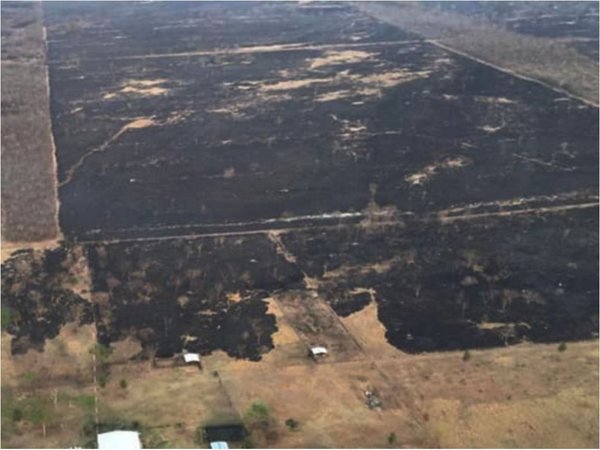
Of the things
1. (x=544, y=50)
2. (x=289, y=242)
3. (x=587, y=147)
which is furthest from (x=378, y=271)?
(x=544, y=50)

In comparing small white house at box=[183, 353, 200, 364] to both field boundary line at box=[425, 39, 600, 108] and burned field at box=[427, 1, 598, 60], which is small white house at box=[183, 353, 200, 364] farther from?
burned field at box=[427, 1, 598, 60]

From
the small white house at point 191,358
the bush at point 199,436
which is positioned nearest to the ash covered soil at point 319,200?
the small white house at point 191,358

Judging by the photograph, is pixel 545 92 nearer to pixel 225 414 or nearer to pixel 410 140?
pixel 410 140

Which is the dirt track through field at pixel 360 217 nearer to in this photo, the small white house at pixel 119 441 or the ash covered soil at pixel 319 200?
the ash covered soil at pixel 319 200

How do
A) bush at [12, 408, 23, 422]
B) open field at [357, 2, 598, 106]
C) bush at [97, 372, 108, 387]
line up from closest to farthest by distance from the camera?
bush at [12, 408, 23, 422]
bush at [97, 372, 108, 387]
open field at [357, 2, 598, 106]

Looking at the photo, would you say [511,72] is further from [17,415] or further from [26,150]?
[17,415]

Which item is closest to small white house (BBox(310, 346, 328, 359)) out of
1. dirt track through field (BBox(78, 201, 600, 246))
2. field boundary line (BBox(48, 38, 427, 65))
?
dirt track through field (BBox(78, 201, 600, 246))
